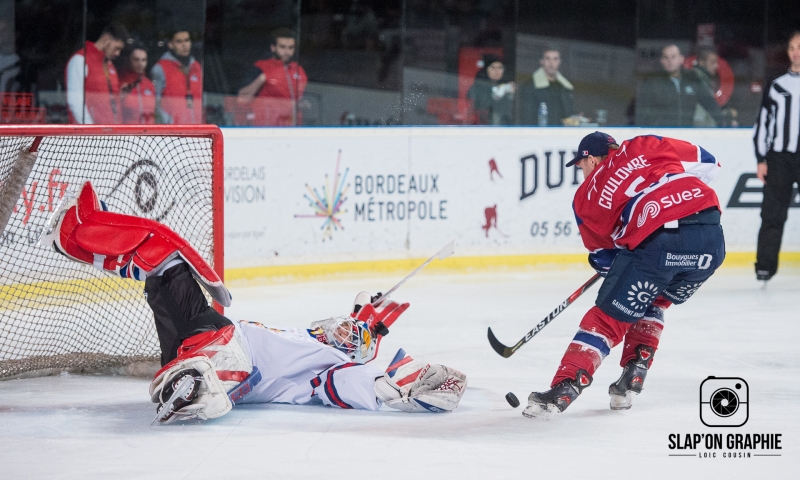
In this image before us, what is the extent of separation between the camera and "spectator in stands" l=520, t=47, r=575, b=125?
24.3ft

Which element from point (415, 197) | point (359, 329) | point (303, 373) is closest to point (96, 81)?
point (415, 197)

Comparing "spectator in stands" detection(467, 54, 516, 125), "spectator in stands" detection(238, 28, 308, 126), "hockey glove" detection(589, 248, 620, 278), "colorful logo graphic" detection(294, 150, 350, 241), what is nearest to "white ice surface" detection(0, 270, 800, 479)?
"hockey glove" detection(589, 248, 620, 278)

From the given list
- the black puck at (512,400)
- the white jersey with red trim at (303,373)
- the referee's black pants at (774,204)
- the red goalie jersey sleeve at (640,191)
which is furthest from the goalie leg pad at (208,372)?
the referee's black pants at (774,204)

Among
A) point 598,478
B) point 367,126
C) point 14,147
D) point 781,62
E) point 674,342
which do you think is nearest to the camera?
point 598,478

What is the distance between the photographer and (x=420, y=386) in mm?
3162

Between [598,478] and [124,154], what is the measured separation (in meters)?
2.83

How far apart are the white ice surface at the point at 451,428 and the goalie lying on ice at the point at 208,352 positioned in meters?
0.06

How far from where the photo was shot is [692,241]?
3158 millimetres

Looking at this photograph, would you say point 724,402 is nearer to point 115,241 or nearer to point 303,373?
point 303,373

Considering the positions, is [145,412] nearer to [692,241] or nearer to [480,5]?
[692,241]

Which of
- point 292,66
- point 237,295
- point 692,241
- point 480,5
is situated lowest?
point 237,295

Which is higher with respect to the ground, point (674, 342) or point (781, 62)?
point (781, 62)

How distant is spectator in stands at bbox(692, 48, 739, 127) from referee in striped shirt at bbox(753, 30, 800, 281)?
1301 mm

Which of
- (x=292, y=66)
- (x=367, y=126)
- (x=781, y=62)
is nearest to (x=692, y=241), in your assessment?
(x=367, y=126)
